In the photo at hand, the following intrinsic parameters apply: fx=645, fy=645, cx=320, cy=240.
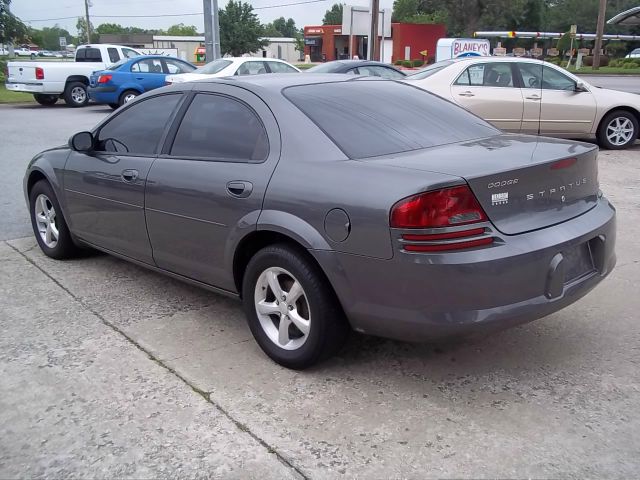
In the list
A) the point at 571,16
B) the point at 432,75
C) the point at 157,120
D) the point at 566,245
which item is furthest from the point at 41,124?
the point at 571,16

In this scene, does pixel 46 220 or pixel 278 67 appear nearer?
pixel 46 220

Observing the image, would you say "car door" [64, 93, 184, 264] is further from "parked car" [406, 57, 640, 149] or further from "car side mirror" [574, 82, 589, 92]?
"car side mirror" [574, 82, 589, 92]

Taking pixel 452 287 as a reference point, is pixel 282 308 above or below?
below

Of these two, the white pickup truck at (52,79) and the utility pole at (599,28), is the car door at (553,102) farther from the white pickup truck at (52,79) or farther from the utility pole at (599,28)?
the utility pole at (599,28)

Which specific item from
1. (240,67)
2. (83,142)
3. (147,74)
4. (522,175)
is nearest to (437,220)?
(522,175)

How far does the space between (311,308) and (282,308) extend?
25cm

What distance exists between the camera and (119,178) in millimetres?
4465

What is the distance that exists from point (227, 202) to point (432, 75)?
787 cm

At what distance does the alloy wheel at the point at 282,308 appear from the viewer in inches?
135

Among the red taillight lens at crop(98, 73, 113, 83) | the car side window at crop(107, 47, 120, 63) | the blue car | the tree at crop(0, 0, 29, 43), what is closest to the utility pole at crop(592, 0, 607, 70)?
the car side window at crop(107, 47, 120, 63)

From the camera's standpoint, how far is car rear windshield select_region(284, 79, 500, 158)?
3557 millimetres

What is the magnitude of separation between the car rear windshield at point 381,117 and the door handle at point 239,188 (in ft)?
1.70

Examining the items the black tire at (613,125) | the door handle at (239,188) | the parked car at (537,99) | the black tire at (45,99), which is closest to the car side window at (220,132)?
the door handle at (239,188)

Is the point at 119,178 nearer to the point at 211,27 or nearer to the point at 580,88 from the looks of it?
the point at 580,88
